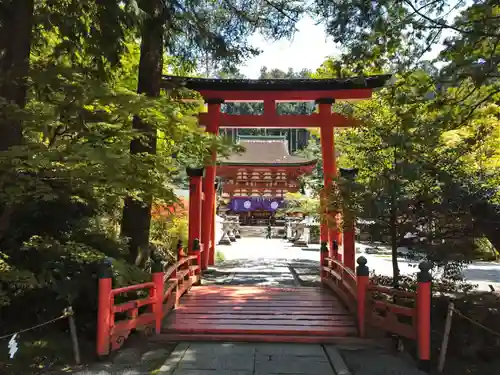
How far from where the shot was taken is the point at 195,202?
12625 mm

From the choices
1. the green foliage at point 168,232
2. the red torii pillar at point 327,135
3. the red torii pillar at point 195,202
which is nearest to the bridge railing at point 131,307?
the green foliage at point 168,232

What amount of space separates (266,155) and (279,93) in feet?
79.3

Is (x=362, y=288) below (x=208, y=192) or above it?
below

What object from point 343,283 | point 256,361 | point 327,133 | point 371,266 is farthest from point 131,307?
point 371,266

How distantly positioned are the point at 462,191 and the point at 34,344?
5734 millimetres

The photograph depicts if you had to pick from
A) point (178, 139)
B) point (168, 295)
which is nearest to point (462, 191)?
point (178, 139)

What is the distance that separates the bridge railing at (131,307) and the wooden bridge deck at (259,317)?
0.25 metres

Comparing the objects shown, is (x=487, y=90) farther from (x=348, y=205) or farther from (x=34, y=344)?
(x=34, y=344)

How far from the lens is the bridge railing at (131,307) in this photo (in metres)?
5.08

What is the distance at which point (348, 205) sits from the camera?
7570 millimetres

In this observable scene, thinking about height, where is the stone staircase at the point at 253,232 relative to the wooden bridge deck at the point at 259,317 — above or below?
above

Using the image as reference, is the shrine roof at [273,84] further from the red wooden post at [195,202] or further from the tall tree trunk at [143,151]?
the tall tree trunk at [143,151]

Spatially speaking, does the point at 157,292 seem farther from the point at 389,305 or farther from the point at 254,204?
the point at 254,204

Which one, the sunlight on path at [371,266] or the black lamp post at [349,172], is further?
the sunlight on path at [371,266]
